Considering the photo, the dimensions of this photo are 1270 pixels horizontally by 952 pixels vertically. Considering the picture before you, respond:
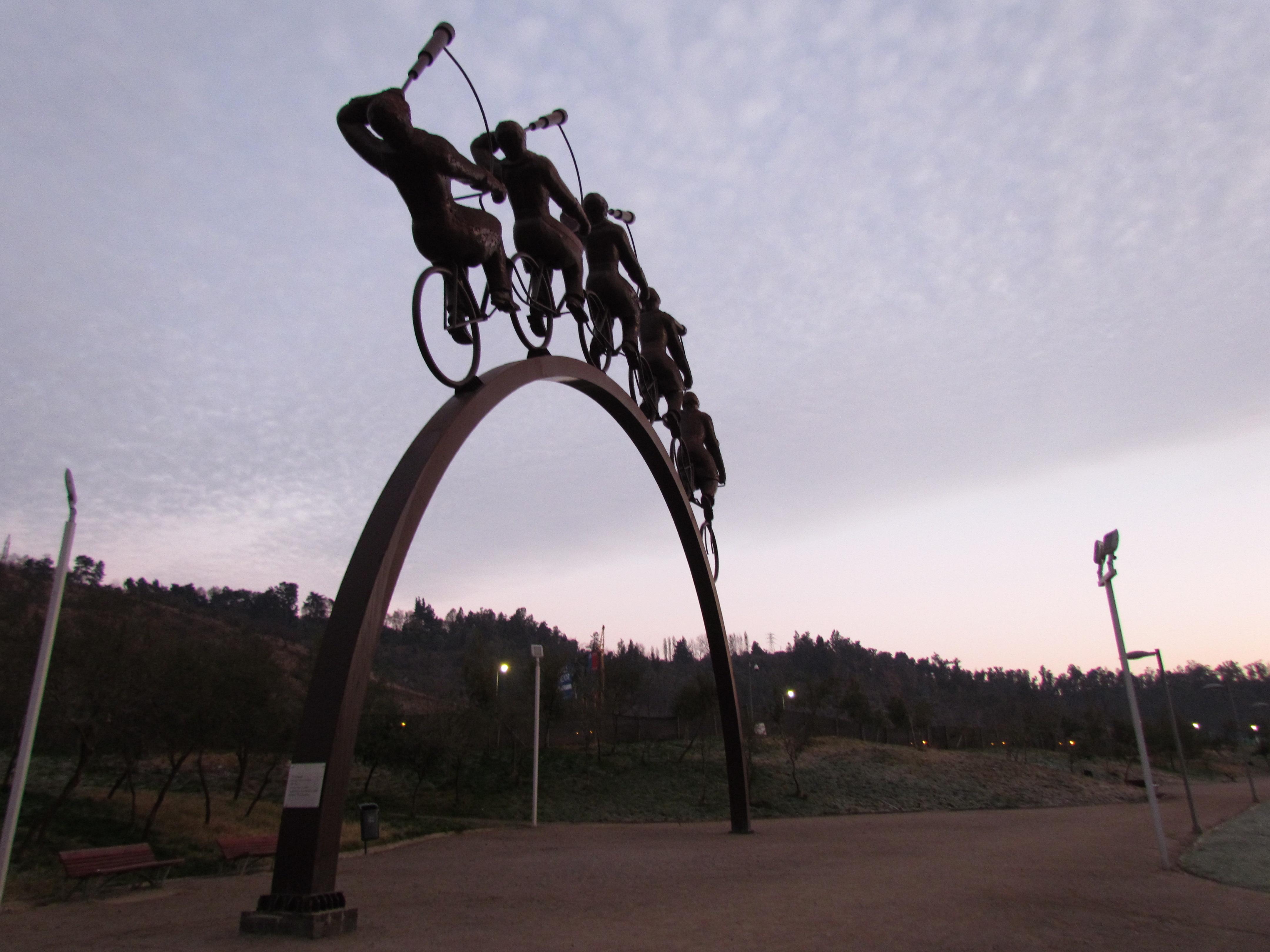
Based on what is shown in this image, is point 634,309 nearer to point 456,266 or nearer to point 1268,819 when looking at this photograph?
point 456,266

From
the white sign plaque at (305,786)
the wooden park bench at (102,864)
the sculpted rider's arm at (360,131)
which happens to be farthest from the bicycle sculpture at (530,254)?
the wooden park bench at (102,864)

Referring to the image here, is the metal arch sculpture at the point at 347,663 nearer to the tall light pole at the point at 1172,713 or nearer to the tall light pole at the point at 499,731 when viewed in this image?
the tall light pole at the point at 1172,713

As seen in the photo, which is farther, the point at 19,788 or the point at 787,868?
the point at 787,868

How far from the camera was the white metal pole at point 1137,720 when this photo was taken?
11.7 m

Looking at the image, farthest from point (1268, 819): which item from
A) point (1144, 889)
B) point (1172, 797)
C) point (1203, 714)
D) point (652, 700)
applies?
point (1203, 714)

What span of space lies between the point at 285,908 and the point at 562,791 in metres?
25.4

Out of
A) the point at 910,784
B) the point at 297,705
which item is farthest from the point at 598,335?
the point at 910,784

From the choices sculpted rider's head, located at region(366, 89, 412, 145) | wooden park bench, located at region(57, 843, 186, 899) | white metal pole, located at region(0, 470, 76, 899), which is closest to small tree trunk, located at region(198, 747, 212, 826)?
wooden park bench, located at region(57, 843, 186, 899)

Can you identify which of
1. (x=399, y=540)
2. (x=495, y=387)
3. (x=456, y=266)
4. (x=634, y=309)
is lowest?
(x=399, y=540)

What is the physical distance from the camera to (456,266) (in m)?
8.45

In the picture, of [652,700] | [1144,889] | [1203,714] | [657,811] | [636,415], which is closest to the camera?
[1144,889]

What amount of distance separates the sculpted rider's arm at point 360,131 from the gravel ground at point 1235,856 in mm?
12734

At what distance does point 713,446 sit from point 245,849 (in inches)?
391

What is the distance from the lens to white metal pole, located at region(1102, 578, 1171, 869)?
1166 centimetres
